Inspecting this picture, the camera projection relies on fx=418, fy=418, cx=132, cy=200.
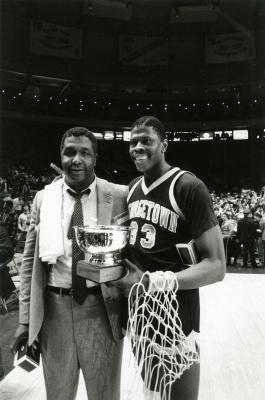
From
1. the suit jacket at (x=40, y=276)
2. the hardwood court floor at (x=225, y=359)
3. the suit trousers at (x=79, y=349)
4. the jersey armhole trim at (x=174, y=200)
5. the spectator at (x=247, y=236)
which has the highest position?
the jersey armhole trim at (x=174, y=200)

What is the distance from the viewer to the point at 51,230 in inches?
50.0

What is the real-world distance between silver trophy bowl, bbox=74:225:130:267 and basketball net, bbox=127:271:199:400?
0.34 feet

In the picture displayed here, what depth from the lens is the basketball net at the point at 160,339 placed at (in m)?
1.13

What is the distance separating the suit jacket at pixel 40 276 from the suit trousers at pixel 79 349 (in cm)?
4

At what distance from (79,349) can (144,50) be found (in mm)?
14490

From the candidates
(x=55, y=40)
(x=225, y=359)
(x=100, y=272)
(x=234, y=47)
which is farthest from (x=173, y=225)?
(x=234, y=47)

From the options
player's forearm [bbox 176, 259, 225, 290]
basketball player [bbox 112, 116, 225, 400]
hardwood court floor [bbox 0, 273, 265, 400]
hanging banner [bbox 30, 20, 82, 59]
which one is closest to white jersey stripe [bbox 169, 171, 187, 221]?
basketball player [bbox 112, 116, 225, 400]

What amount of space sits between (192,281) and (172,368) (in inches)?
10.3

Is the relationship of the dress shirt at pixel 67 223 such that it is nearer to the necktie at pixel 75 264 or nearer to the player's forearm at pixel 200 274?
the necktie at pixel 75 264

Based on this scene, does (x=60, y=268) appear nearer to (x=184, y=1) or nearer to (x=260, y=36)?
(x=184, y=1)

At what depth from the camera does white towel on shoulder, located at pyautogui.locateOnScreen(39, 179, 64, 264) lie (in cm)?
125

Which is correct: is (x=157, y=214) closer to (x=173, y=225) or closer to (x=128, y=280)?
(x=173, y=225)

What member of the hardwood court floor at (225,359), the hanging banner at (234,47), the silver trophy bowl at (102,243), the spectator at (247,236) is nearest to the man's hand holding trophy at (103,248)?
the silver trophy bowl at (102,243)

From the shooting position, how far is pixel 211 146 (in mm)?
17812
